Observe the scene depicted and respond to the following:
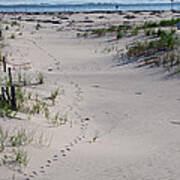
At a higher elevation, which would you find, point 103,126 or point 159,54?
point 159,54

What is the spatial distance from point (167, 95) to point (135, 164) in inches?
130

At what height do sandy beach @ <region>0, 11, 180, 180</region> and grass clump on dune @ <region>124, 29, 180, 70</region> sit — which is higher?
grass clump on dune @ <region>124, 29, 180, 70</region>

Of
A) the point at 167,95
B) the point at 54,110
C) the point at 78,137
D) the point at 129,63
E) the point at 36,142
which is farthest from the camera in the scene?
the point at 129,63

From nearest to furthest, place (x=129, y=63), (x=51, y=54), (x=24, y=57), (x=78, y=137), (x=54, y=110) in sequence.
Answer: (x=78, y=137), (x=54, y=110), (x=129, y=63), (x=24, y=57), (x=51, y=54)

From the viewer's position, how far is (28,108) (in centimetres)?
544

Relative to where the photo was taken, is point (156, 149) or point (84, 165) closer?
point (84, 165)

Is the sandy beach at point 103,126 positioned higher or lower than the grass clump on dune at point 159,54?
lower

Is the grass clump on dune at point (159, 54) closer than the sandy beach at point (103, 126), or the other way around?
the sandy beach at point (103, 126)

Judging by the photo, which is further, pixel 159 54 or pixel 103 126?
pixel 159 54

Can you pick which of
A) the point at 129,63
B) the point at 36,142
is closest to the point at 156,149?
the point at 36,142

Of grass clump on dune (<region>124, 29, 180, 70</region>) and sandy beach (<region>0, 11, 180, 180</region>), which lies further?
grass clump on dune (<region>124, 29, 180, 70</region>)

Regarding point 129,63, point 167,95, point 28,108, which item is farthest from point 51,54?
point 28,108

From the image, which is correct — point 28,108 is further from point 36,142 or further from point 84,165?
point 84,165

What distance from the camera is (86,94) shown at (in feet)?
23.8
